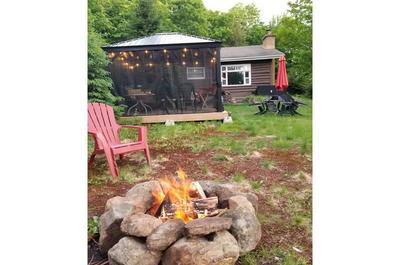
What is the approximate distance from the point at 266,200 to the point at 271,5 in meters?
1.56

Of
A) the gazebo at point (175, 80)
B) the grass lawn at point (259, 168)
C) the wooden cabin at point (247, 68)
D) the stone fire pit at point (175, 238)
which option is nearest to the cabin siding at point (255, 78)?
the wooden cabin at point (247, 68)

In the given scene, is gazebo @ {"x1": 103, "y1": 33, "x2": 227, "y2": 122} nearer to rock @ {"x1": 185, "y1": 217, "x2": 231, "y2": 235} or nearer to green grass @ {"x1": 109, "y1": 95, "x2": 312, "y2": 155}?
green grass @ {"x1": 109, "y1": 95, "x2": 312, "y2": 155}

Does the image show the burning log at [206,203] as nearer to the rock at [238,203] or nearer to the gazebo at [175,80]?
the rock at [238,203]

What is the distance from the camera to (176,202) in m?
1.98

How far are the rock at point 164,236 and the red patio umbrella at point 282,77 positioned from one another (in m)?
1.78

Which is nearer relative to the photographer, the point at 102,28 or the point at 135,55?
the point at 102,28

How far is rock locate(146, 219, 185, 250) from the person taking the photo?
1506 mm

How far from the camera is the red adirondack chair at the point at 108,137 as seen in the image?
108 inches

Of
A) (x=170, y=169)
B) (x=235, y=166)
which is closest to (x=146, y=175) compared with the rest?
(x=170, y=169)

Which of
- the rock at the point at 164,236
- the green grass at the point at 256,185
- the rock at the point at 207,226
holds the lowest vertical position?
the green grass at the point at 256,185

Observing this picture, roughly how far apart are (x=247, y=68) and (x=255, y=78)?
52 centimetres
